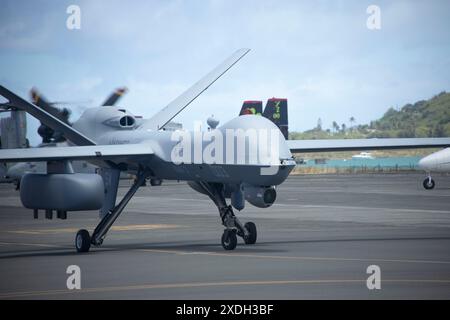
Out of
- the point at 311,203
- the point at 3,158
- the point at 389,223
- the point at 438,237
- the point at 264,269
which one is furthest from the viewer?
the point at 311,203

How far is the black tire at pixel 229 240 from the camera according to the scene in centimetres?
2534

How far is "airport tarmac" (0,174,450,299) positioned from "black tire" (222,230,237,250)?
33cm

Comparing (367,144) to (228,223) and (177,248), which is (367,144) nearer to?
(228,223)

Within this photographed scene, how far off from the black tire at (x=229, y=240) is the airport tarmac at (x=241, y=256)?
33 cm

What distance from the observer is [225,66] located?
30109 mm

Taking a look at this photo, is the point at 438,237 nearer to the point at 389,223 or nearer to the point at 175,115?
the point at 389,223

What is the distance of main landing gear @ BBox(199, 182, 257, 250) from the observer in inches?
1000

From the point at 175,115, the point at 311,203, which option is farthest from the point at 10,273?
the point at 311,203

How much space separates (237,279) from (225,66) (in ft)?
39.7

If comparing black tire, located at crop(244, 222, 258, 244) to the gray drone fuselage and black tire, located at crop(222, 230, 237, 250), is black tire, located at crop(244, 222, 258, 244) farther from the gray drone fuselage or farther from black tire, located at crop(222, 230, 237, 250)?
the gray drone fuselage

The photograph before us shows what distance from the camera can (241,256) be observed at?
2372 cm

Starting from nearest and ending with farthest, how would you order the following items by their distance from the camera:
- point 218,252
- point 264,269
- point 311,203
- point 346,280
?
point 346,280 < point 264,269 < point 218,252 < point 311,203

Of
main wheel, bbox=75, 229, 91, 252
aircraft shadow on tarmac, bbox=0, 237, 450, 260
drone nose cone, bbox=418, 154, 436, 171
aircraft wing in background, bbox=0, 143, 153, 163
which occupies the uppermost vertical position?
aircraft wing in background, bbox=0, 143, 153, 163

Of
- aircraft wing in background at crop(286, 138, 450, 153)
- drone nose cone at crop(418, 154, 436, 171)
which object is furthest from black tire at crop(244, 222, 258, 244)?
drone nose cone at crop(418, 154, 436, 171)
